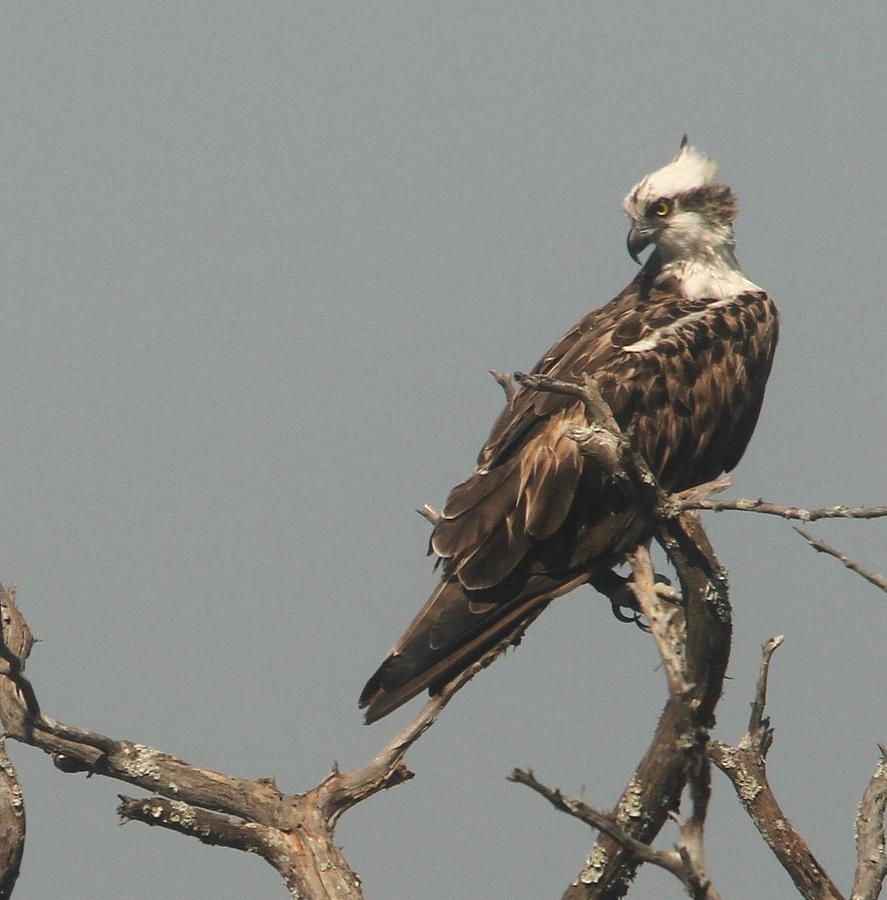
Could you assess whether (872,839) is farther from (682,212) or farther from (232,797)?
(682,212)

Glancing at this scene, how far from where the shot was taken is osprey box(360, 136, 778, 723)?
7703mm

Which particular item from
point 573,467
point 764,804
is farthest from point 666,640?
point 573,467

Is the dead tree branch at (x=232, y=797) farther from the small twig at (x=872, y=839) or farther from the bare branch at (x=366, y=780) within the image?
the small twig at (x=872, y=839)

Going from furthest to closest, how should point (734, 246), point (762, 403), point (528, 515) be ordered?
point (734, 246) < point (762, 403) < point (528, 515)

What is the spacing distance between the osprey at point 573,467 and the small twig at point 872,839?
6.19 ft

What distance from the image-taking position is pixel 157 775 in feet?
22.4

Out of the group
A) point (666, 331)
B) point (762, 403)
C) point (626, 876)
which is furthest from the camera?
point (762, 403)

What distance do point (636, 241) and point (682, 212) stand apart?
400 mm

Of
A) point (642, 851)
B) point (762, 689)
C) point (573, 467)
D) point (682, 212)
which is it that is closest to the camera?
point (642, 851)

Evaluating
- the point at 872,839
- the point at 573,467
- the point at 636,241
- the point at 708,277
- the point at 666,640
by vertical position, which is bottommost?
the point at 872,839

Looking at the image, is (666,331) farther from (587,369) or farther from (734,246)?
(734,246)

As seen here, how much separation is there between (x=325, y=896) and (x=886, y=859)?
2742 mm

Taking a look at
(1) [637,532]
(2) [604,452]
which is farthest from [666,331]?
(2) [604,452]

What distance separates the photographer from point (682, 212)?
10.1 metres
